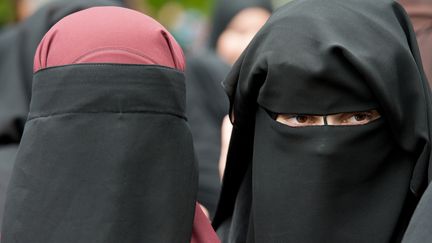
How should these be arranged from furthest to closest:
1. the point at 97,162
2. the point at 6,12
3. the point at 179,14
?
the point at 179,14, the point at 6,12, the point at 97,162

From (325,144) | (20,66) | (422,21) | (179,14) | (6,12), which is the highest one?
(325,144)

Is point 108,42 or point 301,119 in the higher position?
point 108,42

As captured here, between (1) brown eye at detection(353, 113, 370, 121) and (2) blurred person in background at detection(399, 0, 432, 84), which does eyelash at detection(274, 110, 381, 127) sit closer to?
(1) brown eye at detection(353, 113, 370, 121)

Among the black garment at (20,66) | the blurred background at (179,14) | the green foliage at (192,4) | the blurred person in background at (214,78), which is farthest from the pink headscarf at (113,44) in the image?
the green foliage at (192,4)

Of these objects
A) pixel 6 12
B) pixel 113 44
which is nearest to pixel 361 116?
pixel 113 44

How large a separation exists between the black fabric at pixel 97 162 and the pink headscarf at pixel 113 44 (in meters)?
0.05

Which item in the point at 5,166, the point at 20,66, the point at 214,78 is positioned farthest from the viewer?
the point at 214,78

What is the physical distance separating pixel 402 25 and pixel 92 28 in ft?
3.12

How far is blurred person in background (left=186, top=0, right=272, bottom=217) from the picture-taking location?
638cm

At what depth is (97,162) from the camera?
3.22 m

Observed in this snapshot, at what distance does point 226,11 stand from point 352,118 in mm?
4622

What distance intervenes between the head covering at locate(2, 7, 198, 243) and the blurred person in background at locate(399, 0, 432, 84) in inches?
53.7

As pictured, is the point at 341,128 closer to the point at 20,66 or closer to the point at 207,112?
the point at 20,66

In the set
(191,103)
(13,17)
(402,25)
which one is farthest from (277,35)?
(13,17)
